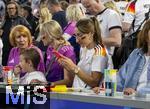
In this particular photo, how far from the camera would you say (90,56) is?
4.82 m

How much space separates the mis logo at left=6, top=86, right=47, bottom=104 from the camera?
4.04 m

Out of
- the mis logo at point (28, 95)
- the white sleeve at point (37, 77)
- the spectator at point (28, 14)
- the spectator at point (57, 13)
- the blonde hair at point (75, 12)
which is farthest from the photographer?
the spectator at point (28, 14)

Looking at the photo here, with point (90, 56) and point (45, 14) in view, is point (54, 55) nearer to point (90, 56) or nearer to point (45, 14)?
point (90, 56)

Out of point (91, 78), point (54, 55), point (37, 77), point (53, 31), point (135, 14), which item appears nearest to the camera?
point (91, 78)

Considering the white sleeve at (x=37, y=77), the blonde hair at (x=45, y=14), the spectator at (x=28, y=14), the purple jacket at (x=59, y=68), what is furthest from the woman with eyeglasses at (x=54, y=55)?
the spectator at (x=28, y=14)

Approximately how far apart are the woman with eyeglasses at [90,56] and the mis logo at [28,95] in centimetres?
63

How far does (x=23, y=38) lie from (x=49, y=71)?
94 cm

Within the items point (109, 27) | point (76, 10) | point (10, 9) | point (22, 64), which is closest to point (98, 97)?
point (22, 64)

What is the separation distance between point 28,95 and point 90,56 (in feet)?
3.27

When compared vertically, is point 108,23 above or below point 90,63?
above

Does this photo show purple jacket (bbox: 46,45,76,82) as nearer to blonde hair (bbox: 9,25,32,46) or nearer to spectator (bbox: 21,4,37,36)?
blonde hair (bbox: 9,25,32,46)

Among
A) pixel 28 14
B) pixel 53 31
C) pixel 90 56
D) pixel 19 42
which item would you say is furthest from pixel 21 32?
pixel 28 14

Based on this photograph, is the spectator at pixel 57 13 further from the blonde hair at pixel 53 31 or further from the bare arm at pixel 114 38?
the bare arm at pixel 114 38

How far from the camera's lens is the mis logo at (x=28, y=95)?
4.04m
